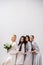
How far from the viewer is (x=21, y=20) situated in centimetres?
192

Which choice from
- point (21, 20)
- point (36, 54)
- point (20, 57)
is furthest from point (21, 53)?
→ point (21, 20)

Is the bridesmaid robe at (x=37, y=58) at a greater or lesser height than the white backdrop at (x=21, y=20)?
lesser

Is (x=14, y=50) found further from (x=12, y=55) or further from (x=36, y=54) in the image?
(x=36, y=54)

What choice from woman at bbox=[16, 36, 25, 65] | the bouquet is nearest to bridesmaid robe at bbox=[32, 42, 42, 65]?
woman at bbox=[16, 36, 25, 65]

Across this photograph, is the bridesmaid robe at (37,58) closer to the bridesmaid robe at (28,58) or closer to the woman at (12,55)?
the bridesmaid robe at (28,58)

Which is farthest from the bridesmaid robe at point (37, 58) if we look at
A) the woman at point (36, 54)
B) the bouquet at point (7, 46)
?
the bouquet at point (7, 46)

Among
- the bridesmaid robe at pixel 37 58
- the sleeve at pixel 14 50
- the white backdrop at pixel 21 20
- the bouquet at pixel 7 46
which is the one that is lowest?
the bridesmaid robe at pixel 37 58

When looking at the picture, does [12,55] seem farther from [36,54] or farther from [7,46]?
[36,54]

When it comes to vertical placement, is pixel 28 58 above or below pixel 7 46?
below

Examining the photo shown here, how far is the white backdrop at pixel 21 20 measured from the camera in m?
1.89

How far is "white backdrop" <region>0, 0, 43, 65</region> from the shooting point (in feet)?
6.21

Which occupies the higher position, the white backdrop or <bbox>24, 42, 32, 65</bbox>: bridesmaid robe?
the white backdrop

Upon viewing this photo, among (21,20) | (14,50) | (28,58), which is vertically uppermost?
(21,20)

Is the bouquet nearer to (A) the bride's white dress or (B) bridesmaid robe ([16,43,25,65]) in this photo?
(A) the bride's white dress
